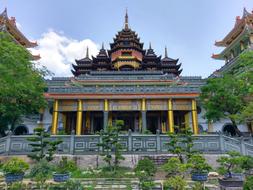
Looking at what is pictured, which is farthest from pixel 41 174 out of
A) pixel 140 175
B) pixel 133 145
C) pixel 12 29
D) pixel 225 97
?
pixel 12 29

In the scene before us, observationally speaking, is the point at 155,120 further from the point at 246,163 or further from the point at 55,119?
the point at 246,163

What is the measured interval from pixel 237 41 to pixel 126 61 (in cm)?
1574

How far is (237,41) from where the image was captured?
93.4ft

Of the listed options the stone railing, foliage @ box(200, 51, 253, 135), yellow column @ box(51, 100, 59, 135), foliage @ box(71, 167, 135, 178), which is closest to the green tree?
yellow column @ box(51, 100, 59, 135)

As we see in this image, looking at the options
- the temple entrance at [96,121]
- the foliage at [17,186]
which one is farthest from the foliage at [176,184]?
the temple entrance at [96,121]

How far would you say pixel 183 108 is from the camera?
64.3 feet

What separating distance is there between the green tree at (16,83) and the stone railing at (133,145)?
288 cm

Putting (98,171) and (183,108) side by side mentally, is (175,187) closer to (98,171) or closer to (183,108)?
(98,171)

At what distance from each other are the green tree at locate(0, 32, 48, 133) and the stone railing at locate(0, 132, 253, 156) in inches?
113

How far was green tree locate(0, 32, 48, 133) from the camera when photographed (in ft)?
39.2

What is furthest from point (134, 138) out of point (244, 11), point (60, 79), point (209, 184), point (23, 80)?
point (244, 11)

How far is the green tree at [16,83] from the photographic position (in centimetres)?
1195

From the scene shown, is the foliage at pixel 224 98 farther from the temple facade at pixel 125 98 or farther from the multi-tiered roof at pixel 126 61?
the multi-tiered roof at pixel 126 61

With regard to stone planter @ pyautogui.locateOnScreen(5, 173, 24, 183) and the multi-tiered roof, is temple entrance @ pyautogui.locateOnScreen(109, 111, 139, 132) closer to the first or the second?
the multi-tiered roof
